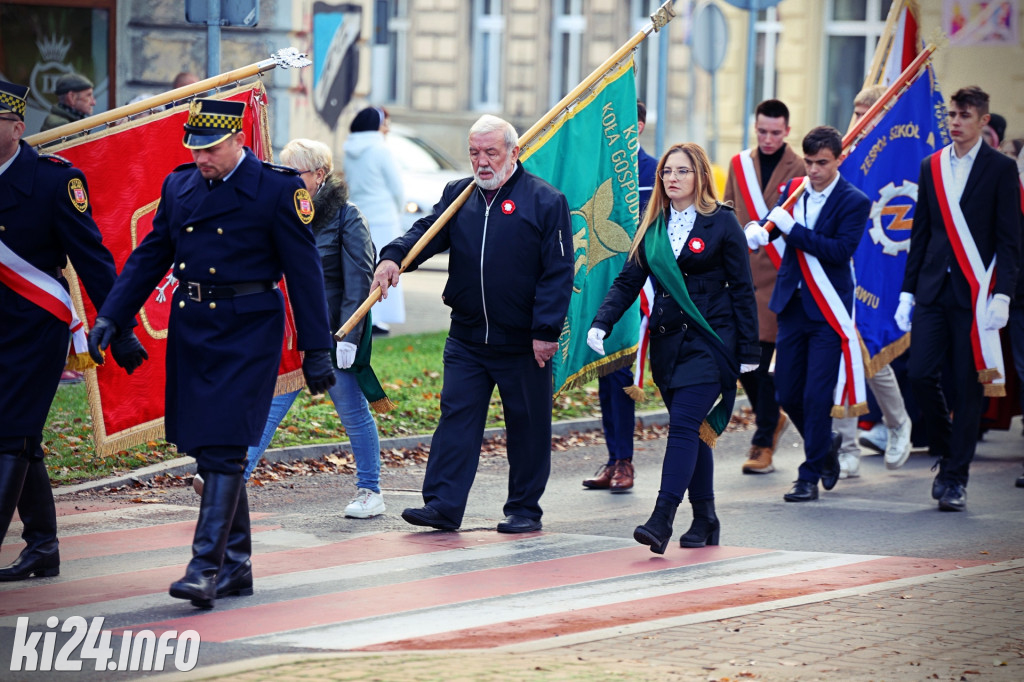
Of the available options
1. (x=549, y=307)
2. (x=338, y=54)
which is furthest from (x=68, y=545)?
(x=338, y=54)

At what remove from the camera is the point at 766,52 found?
31.2 metres

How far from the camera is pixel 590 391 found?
44.5 feet

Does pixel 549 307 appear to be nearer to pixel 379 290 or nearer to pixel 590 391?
pixel 379 290

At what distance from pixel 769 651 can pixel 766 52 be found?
2632 cm

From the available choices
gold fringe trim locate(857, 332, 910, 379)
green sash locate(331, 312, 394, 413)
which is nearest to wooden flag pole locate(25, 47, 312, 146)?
green sash locate(331, 312, 394, 413)

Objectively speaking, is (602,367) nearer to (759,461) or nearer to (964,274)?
(759,461)

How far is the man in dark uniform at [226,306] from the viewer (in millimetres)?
6566

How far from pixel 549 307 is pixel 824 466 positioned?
2.63m

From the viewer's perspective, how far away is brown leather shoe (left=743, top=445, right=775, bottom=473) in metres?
10.7

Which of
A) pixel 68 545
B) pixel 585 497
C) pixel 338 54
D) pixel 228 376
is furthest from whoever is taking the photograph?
pixel 338 54

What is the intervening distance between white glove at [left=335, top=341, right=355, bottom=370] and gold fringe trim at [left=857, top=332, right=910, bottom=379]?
3.80 m

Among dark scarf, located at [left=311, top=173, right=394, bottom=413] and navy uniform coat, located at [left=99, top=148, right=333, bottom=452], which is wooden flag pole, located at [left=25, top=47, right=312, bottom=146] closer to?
dark scarf, located at [left=311, top=173, right=394, bottom=413]
